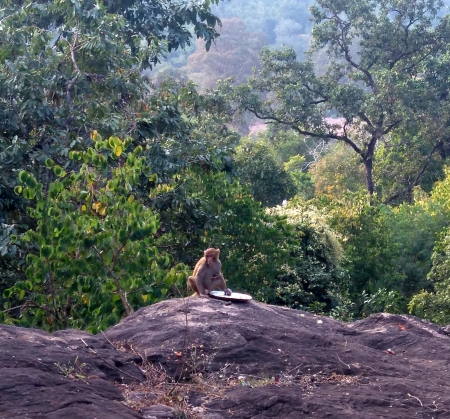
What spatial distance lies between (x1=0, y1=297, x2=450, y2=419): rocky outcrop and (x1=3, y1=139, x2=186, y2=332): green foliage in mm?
1384

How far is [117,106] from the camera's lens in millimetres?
11078

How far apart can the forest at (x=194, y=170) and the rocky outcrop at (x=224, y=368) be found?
1.78 metres

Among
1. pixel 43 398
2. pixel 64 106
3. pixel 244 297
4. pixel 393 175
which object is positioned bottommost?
pixel 43 398

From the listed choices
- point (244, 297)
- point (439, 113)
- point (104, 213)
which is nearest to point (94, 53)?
point (104, 213)

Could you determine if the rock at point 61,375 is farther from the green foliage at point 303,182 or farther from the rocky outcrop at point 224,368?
the green foliage at point 303,182

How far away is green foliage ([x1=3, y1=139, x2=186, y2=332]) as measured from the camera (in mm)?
7430

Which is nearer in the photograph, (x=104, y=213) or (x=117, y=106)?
(x=104, y=213)

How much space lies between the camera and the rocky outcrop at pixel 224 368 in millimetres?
4355

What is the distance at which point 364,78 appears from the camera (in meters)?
23.5

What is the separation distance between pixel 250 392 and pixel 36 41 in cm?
713

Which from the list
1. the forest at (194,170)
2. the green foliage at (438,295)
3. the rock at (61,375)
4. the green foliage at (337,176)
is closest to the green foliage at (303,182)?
the forest at (194,170)

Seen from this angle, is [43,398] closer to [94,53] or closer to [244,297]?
[244,297]

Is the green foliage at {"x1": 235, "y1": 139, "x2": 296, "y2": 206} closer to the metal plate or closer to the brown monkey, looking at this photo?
the brown monkey

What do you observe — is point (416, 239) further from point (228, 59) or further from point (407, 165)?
point (228, 59)
